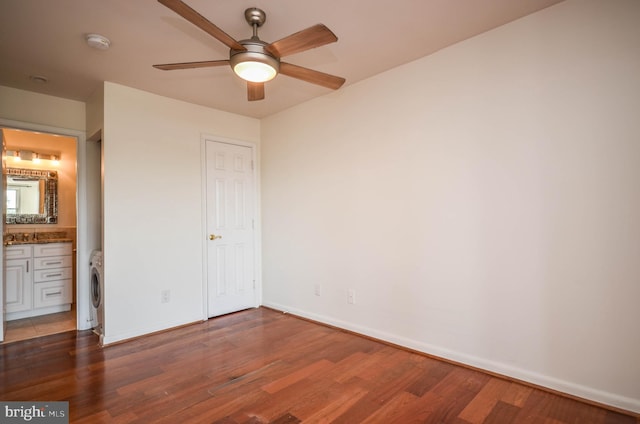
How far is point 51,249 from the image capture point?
3951 mm

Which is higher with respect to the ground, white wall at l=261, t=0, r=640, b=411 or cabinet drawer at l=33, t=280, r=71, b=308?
white wall at l=261, t=0, r=640, b=411

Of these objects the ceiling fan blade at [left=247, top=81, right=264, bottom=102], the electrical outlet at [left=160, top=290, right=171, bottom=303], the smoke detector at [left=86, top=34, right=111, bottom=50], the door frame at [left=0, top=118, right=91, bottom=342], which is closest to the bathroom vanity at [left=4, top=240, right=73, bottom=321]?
the door frame at [left=0, top=118, right=91, bottom=342]

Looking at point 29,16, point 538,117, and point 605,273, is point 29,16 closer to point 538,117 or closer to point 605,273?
point 538,117

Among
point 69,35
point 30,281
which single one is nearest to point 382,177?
point 69,35

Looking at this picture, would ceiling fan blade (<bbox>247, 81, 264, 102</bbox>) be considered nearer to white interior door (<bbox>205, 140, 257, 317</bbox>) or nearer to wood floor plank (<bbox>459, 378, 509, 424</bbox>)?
white interior door (<bbox>205, 140, 257, 317</bbox>)

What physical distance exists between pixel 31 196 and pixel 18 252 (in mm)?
1013

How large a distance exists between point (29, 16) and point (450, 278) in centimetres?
341

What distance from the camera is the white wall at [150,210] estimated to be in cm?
305

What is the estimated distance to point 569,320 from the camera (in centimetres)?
203

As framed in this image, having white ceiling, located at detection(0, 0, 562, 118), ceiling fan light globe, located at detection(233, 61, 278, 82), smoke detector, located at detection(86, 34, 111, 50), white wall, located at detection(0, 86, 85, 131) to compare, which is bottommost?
ceiling fan light globe, located at detection(233, 61, 278, 82)

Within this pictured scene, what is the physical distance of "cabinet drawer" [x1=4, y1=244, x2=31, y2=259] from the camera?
365cm

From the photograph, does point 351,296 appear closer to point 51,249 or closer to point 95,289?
point 95,289

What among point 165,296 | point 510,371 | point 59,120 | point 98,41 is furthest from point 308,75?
point 59,120

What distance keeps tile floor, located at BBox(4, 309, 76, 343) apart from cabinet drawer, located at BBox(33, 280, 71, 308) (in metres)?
0.15
